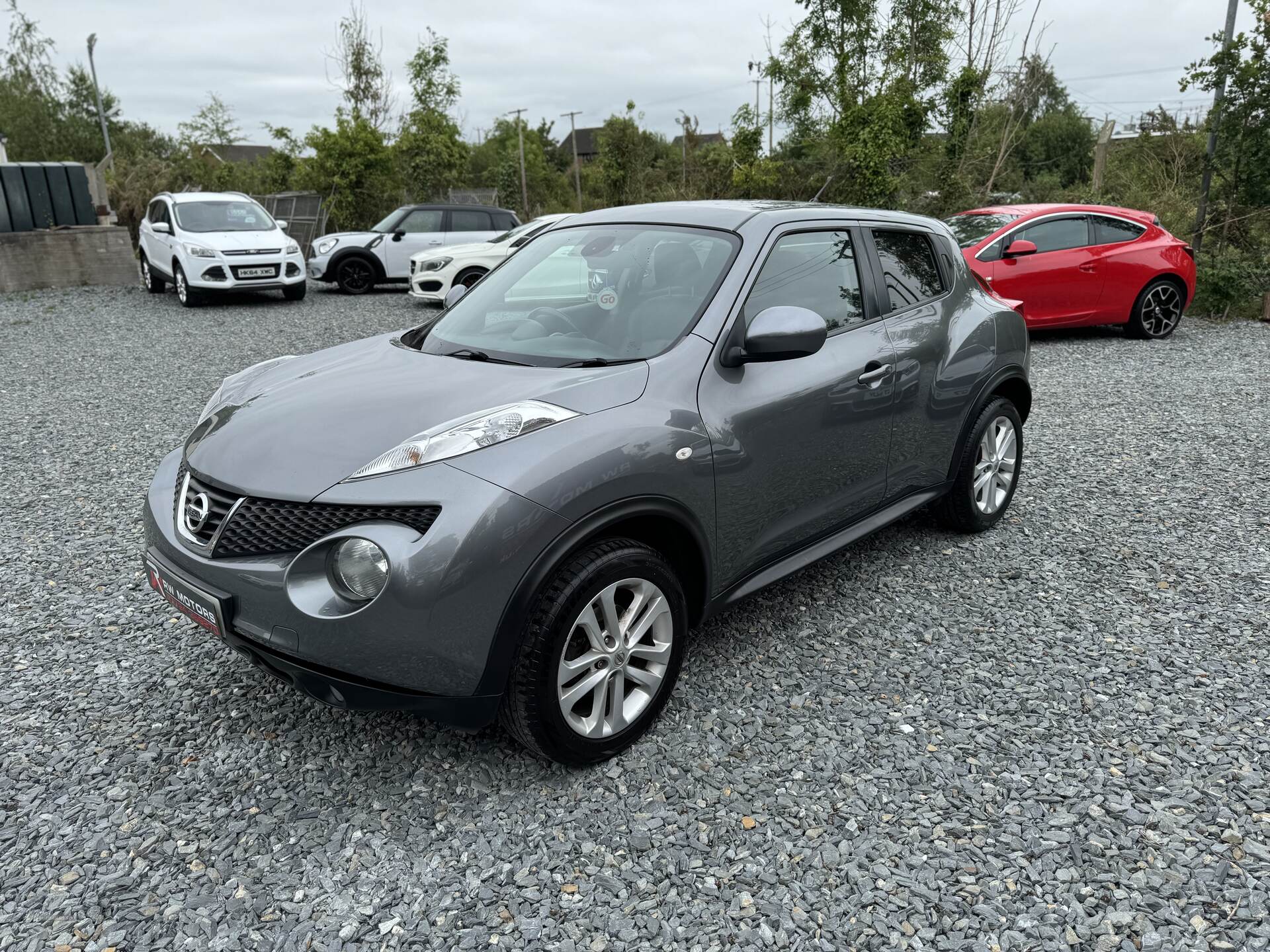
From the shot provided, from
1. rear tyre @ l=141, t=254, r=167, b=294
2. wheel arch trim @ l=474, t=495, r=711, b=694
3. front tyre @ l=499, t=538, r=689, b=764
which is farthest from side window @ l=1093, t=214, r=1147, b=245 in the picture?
rear tyre @ l=141, t=254, r=167, b=294

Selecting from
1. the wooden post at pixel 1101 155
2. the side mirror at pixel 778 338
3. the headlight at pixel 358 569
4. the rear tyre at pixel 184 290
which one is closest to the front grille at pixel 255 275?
the rear tyre at pixel 184 290

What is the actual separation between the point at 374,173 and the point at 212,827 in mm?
21951

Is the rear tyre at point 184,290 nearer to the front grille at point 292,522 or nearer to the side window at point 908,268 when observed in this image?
the side window at point 908,268

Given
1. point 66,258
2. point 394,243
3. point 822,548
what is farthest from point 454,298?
point 66,258

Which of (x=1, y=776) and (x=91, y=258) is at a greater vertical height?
(x=91, y=258)

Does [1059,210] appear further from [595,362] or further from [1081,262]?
[595,362]

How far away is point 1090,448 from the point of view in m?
6.60

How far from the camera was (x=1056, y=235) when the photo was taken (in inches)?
412

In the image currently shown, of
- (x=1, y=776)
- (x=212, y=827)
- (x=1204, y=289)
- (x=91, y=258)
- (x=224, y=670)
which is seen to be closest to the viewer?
(x=212, y=827)

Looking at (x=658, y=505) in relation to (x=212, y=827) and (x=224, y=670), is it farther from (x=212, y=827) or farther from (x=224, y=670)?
(x=224, y=670)

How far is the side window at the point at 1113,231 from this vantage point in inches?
418

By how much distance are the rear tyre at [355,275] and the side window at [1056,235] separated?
11.0 metres

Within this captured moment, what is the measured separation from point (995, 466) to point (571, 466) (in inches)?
123

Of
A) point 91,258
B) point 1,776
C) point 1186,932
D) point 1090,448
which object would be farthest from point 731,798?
point 91,258
